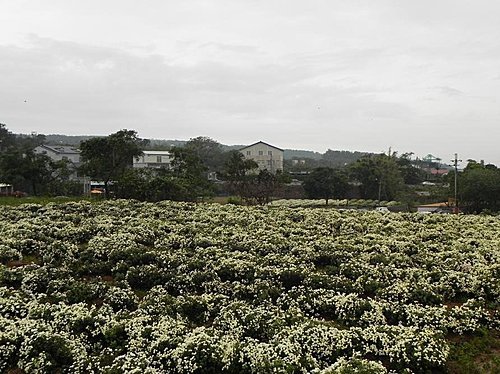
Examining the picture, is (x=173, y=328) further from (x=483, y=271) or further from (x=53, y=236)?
(x=53, y=236)

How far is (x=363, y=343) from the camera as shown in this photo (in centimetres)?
791

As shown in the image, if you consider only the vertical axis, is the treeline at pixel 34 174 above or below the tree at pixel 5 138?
below

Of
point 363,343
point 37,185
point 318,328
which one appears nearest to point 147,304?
point 318,328

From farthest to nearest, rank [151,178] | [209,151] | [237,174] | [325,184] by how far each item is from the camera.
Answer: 1. [209,151]
2. [325,184]
3. [237,174]
4. [151,178]

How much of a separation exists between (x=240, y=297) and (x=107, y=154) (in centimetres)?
2878

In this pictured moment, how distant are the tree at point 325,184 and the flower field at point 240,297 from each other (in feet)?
102

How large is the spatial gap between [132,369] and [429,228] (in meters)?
15.2

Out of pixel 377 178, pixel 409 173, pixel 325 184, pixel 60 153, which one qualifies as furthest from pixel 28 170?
pixel 409 173

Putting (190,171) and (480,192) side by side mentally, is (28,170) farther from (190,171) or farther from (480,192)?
(480,192)

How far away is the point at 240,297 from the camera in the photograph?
10250mm

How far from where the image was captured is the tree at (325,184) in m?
49.6

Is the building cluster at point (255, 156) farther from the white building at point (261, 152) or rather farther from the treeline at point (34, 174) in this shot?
the treeline at point (34, 174)

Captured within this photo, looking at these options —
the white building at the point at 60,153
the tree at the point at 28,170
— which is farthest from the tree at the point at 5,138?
the tree at the point at 28,170

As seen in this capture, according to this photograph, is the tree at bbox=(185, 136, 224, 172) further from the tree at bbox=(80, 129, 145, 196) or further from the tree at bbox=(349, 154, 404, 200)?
the tree at bbox=(80, 129, 145, 196)
